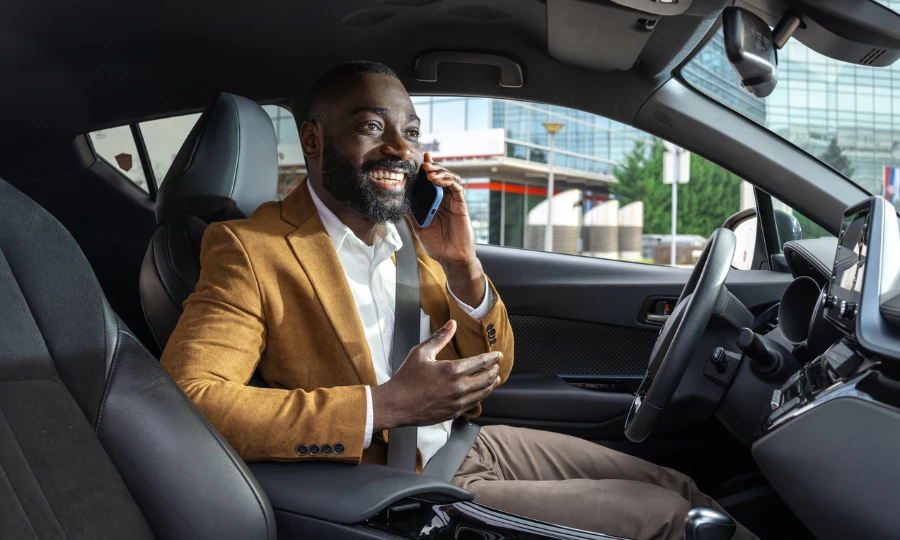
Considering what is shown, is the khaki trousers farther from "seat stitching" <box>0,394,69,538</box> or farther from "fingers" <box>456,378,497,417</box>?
"seat stitching" <box>0,394,69,538</box>

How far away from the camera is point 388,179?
65.2 inches

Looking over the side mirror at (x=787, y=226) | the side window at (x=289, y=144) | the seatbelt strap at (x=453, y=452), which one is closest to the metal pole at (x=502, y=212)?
the side window at (x=289, y=144)

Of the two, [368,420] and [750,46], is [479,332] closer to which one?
[368,420]

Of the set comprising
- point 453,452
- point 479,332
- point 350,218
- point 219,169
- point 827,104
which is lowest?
point 453,452

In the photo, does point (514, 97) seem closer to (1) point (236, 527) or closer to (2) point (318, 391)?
(2) point (318, 391)

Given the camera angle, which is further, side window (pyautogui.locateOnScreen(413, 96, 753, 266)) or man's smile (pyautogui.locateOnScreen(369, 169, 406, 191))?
side window (pyautogui.locateOnScreen(413, 96, 753, 266))

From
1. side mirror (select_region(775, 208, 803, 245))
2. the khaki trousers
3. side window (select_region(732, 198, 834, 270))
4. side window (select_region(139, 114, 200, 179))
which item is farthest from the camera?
side window (select_region(139, 114, 200, 179))

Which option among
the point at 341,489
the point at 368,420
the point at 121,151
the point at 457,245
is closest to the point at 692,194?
the point at 457,245

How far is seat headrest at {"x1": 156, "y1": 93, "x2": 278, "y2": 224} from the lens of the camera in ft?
5.72

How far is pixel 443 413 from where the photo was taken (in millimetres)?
1280

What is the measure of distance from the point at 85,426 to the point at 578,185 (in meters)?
4.70

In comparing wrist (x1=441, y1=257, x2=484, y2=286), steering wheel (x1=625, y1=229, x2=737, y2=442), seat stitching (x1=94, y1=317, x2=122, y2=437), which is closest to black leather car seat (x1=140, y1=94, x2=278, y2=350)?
wrist (x1=441, y1=257, x2=484, y2=286)

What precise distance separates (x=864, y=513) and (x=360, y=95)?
1186 mm

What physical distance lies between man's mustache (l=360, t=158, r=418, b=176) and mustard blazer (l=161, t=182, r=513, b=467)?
135 mm
